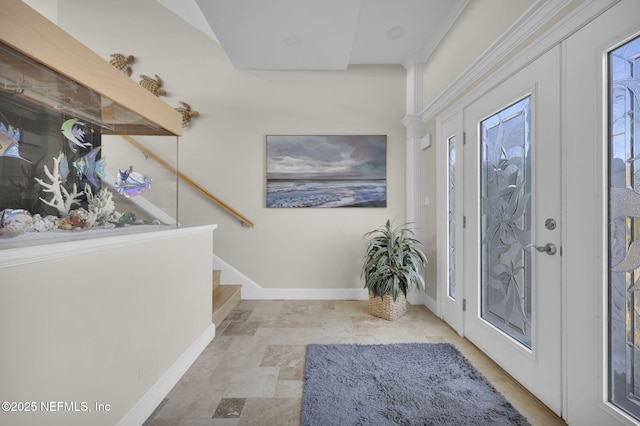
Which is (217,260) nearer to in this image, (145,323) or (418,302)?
(145,323)

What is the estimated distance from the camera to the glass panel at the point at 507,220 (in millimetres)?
1630

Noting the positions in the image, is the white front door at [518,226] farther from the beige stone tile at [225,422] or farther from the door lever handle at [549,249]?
the beige stone tile at [225,422]

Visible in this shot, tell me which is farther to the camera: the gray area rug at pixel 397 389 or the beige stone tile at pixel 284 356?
the beige stone tile at pixel 284 356

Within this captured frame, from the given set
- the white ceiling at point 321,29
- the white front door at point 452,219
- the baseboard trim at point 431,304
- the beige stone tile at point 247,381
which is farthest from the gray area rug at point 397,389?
the white ceiling at point 321,29

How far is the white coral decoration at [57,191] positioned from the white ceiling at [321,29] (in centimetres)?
173

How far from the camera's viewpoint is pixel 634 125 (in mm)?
1092

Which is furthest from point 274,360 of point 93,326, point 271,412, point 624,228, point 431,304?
point 624,228

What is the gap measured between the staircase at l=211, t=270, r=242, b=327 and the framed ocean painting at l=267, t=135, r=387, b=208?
1.01 meters

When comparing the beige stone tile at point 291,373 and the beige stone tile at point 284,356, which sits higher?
the beige stone tile at point 284,356

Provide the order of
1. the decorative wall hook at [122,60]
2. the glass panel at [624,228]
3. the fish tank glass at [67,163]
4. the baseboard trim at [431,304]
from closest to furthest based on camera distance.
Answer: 1. the fish tank glass at [67,163]
2. the glass panel at [624,228]
3. the baseboard trim at [431,304]
4. the decorative wall hook at [122,60]

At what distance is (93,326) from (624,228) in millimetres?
2124

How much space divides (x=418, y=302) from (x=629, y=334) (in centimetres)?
207

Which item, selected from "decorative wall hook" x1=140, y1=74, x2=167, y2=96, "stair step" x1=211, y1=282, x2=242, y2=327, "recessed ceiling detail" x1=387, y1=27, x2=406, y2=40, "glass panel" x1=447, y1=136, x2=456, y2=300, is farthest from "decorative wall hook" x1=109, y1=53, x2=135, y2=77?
"glass panel" x1=447, y1=136, x2=456, y2=300

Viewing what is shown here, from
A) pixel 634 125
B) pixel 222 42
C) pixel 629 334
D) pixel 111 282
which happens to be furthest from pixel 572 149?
pixel 222 42
